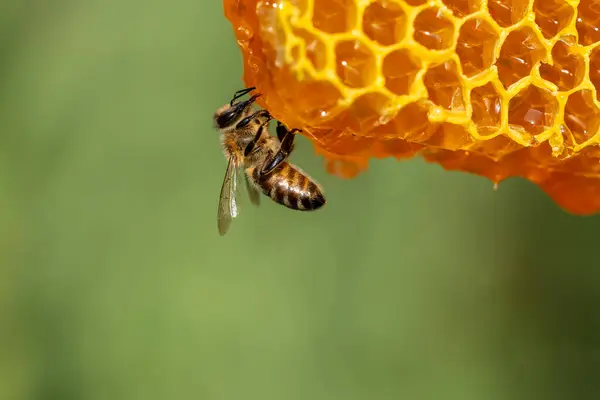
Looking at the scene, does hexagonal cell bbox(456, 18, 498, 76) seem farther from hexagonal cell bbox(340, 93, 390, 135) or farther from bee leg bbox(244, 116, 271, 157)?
bee leg bbox(244, 116, 271, 157)

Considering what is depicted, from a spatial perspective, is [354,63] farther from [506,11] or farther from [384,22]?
[506,11]

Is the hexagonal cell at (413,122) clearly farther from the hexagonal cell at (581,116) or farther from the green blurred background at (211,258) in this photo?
the green blurred background at (211,258)

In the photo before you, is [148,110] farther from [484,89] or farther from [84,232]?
[484,89]

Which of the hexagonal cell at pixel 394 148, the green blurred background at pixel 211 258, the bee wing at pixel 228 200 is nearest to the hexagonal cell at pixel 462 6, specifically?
the hexagonal cell at pixel 394 148

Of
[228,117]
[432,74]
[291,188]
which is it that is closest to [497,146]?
[432,74]

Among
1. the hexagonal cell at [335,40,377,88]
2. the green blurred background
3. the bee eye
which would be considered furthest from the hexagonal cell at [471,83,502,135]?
the green blurred background

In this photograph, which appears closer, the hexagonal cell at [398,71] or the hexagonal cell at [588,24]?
the hexagonal cell at [398,71]
